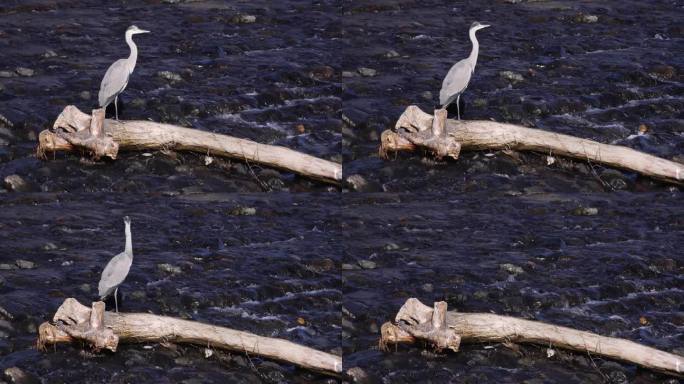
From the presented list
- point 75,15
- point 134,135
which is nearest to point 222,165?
point 134,135

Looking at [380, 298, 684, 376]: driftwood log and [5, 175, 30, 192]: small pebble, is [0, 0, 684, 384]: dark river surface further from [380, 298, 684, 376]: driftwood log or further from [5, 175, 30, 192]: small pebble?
[380, 298, 684, 376]: driftwood log

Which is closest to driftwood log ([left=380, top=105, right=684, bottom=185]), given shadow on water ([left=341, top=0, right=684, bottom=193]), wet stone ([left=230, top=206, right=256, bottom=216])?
shadow on water ([left=341, top=0, right=684, bottom=193])

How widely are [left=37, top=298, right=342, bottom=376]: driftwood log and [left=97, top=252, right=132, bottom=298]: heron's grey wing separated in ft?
1.33

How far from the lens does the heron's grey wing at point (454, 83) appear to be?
13773 millimetres

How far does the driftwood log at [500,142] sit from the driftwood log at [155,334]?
252cm

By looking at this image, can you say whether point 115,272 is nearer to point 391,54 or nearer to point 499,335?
point 499,335

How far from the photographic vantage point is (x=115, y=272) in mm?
12703

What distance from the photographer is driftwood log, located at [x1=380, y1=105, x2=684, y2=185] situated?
1303 centimetres

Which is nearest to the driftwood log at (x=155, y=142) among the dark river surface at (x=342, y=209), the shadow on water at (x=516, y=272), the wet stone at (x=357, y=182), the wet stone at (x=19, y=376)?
the wet stone at (x=357, y=182)

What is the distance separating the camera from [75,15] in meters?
16.6

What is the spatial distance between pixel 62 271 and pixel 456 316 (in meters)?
4.36

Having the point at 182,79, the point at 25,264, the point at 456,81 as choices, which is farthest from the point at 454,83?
the point at 25,264

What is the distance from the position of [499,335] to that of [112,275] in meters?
4.14

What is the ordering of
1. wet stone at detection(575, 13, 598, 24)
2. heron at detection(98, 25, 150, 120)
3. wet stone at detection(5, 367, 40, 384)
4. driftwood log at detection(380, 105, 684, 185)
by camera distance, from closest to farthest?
wet stone at detection(5, 367, 40, 384) < driftwood log at detection(380, 105, 684, 185) < heron at detection(98, 25, 150, 120) < wet stone at detection(575, 13, 598, 24)
